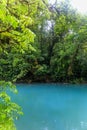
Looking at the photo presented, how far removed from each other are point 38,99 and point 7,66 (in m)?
11.0

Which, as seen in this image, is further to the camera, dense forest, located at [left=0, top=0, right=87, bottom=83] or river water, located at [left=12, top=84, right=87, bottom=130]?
dense forest, located at [left=0, top=0, right=87, bottom=83]

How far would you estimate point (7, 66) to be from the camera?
2527 centimetres

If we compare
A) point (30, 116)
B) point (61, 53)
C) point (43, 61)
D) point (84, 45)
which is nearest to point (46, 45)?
point (43, 61)

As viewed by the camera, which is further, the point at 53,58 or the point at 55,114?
the point at 53,58

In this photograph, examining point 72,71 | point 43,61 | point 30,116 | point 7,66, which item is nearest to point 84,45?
point 72,71

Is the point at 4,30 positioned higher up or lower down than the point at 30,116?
higher up

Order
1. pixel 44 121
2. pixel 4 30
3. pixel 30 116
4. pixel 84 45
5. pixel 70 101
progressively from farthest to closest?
1. pixel 84 45
2. pixel 70 101
3. pixel 30 116
4. pixel 44 121
5. pixel 4 30

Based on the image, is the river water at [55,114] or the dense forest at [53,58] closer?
the river water at [55,114]

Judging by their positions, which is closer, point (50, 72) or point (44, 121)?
point (44, 121)

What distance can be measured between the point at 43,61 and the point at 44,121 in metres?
16.2

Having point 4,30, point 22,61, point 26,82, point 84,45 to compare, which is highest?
point 4,30

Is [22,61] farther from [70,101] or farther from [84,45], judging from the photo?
[70,101]

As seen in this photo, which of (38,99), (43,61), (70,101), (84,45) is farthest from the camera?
(43,61)

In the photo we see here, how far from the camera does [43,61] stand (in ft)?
82.8
